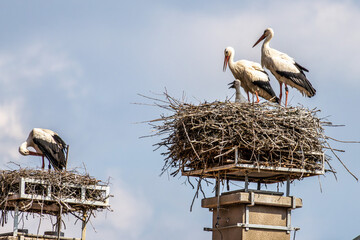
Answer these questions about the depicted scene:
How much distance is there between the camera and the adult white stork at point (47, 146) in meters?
20.1

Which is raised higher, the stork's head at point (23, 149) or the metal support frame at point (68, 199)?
the stork's head at point (23, 149)

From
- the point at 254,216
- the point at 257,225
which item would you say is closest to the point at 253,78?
the point at 254,216

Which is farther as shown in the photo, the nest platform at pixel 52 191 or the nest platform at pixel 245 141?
the nest platform at pixel 52 191

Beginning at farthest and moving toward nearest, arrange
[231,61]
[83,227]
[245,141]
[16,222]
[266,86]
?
[231,61], [266,86], [83,227], [16,222], [245,141]

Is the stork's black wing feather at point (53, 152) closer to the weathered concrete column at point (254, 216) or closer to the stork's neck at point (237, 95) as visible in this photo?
the stork's neck at point (237, 95)

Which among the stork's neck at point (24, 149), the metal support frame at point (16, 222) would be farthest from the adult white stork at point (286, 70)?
the stork's neck at point (24, 149)

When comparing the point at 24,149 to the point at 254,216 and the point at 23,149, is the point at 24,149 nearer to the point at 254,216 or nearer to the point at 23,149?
the point at 23,149

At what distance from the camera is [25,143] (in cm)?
2119

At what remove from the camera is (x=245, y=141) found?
14.0 m

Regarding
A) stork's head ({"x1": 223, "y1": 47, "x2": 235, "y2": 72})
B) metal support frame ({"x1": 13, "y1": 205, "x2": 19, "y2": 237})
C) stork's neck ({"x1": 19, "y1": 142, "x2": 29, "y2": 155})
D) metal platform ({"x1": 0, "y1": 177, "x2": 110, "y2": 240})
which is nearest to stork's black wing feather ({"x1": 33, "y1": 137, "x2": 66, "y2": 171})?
stork's neck ({"x1": 19, "y1": 142, "x2": 29, "y2": 155})

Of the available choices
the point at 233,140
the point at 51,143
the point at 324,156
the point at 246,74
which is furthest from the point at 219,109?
the point at 51,143

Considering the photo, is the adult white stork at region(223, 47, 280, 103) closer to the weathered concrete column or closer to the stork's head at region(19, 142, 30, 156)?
the weathered concrete column

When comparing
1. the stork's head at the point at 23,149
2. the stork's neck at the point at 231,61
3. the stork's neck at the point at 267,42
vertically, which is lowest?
the stork's head at the point at 23,149

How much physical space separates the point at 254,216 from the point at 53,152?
726 cm
